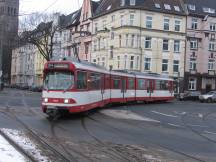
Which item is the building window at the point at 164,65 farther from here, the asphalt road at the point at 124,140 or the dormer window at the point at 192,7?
the asphalt road at the point at 124,140

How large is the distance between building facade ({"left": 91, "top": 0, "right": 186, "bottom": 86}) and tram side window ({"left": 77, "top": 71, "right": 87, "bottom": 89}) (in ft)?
149

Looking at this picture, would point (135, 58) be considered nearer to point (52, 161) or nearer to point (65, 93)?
point (65, 93)

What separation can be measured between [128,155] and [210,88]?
216 ft

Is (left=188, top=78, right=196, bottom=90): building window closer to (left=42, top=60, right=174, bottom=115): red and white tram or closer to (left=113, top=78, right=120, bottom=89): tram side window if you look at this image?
(left=113, top=78, right=120, bottom=89): tram side window

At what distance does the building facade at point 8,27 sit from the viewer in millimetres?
26103

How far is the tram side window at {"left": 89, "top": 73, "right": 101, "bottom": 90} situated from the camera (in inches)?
986

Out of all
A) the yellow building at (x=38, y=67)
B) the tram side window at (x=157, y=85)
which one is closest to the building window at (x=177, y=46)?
the tram side window at (x=157, y=85)

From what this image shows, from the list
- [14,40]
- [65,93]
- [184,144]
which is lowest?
[184,144]

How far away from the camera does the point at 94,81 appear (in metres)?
26.1

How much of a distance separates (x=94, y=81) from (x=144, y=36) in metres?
46.1

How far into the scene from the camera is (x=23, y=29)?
228ft

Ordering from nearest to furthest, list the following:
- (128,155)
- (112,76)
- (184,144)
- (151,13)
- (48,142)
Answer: (128,155) < (48,142) < (184,144) < (112,76) < (151,13)

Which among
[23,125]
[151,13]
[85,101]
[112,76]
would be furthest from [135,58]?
[23,125]

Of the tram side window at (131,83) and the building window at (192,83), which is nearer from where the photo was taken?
the tram side window at (131,83)
